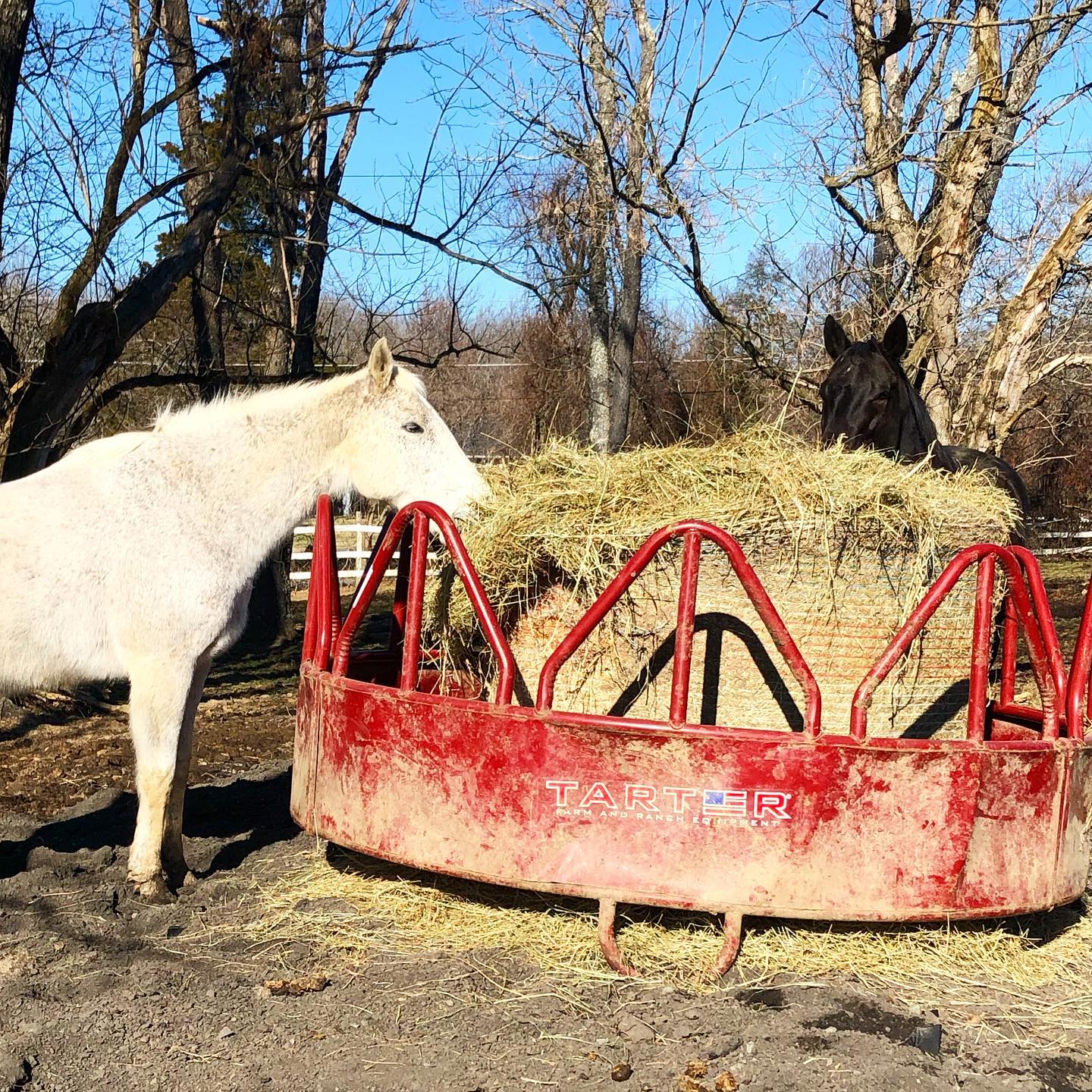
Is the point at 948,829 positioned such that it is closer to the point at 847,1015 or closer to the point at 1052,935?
the point at 847,1015

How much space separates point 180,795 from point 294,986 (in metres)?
1.44

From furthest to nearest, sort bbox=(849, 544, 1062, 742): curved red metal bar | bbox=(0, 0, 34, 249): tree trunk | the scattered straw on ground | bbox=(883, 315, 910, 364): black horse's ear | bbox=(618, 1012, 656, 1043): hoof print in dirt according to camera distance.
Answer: bbox=(883, 315, 910, 364): black horse's ear → bbox=(0, 0, 34, 249): tree trunk → the scattered straw on ground → bbox=(849, 544, 1062, 742): curved red metal bar → bbox=(618, 1012, 656, 1043): hoof print in dirt

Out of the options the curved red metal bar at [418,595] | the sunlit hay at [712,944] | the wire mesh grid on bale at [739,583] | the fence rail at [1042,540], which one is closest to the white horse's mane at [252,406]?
the curved red metal bar at [418,595]

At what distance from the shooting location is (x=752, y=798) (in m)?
3.26

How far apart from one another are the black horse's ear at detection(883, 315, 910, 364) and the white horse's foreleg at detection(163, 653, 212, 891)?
468 centimetres

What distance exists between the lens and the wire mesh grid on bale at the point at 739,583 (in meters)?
3.78

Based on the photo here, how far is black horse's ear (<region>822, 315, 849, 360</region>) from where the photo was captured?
7324 millimetres

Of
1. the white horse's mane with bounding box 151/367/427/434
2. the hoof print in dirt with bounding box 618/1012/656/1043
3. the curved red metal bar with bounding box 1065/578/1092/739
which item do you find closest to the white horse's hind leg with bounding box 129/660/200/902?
the white horse's mane with bounding box 151/367/427/434

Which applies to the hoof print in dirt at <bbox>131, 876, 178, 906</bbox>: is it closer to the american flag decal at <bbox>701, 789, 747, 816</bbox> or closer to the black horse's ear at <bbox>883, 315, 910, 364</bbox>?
the american flag decal at <bbox>701, 789, 747, 816</bbox>

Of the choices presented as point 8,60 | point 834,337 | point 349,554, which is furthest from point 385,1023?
point 349,554

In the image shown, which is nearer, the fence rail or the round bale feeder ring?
the round bale feeder ring

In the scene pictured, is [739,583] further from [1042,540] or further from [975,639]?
[1042,540]

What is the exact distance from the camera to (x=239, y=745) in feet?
23.2

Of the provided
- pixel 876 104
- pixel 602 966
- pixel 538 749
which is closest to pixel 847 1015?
pixel 602 966
